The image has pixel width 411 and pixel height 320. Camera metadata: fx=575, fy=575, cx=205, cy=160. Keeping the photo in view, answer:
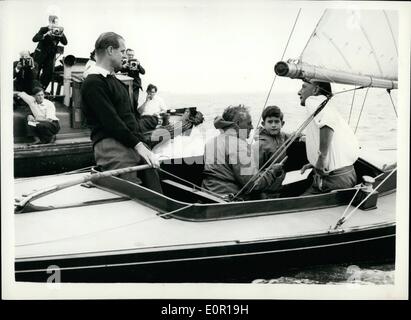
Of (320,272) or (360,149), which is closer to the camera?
(320,272)

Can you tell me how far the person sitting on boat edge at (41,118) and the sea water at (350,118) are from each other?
0.73 meters

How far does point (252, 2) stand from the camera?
328cm

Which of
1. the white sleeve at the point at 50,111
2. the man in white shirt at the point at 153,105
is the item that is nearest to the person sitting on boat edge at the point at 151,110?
the man in white shirt at the point at 153,105

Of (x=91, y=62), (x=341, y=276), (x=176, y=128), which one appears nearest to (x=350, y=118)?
(x=341, y=276)

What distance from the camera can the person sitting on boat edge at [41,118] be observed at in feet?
11.1

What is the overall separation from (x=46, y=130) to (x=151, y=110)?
0.67m

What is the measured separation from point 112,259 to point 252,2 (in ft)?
5.34

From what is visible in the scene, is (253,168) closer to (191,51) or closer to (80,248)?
(191,51)

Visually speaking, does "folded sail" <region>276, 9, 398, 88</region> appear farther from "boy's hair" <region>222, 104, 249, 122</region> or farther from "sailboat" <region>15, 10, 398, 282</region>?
"boy's hair" <region>222, 104, 249, 122</region>

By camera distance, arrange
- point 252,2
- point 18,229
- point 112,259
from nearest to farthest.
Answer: point 112,259, point 18,229, point 252,2

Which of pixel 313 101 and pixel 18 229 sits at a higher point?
pixel 313 101

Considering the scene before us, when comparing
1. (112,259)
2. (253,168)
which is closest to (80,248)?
(112,259)

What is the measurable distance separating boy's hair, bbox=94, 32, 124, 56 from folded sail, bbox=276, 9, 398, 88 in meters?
1.04

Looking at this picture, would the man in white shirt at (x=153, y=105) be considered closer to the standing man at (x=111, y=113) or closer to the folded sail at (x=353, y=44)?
the standing man at (x=111, y=113)
